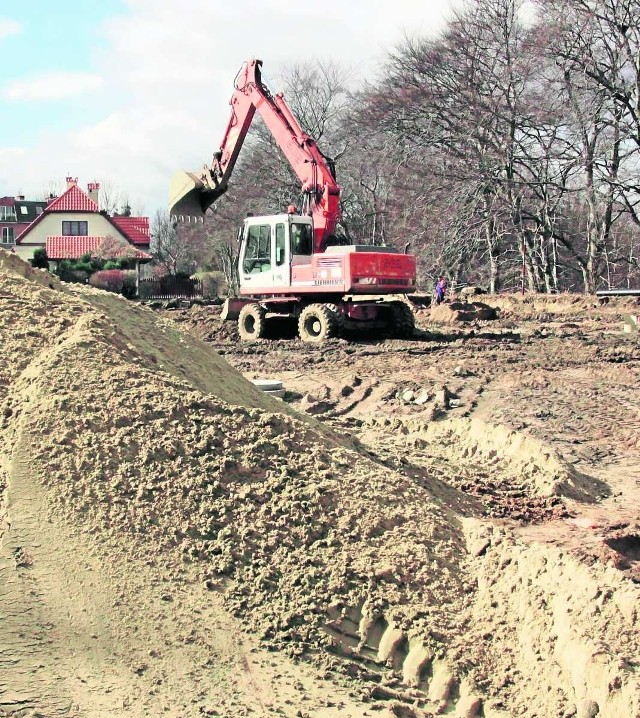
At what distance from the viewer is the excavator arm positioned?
17578 mm

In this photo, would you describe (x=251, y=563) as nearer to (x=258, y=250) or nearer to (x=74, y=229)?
(x=258, y=250)

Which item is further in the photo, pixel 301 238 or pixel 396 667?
pixel 301 238

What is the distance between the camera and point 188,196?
18.7 m

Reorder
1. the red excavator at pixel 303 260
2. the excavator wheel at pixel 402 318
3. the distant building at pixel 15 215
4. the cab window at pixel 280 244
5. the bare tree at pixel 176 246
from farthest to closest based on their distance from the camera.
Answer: the distant building at pixel 15 215 < the bare tree at pixel 176 246 < the excavator wheel at pixel 402 318 < the cab window at pixel 280 244 < the red excavator at pixel 303 260

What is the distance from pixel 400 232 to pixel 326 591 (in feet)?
89.1

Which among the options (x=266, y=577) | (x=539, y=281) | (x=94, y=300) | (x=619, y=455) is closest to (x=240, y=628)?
(x=266, y=577)

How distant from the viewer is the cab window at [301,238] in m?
17.1

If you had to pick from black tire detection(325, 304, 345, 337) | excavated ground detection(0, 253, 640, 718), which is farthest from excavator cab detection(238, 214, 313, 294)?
excavated ground detection(0, 253, 640, 718)

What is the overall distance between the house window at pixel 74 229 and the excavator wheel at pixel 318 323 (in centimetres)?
4764

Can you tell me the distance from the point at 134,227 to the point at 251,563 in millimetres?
60637

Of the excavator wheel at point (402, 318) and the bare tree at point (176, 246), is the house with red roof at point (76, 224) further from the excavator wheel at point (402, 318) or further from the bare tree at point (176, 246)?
the excavator wheel at point (402, 318)

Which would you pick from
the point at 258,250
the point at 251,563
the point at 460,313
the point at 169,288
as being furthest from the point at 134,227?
the point at 251,563

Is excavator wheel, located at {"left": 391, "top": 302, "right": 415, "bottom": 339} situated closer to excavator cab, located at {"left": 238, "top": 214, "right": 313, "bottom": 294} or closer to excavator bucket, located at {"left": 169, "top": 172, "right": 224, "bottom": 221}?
excavator cab, located at {"left": 238, "top": 214, "right": 313, "bottom": 294}

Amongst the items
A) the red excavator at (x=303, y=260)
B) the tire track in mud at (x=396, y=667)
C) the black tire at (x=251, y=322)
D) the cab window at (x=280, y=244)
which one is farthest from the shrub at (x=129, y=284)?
the tire track in mud at (x=396, y=667)
